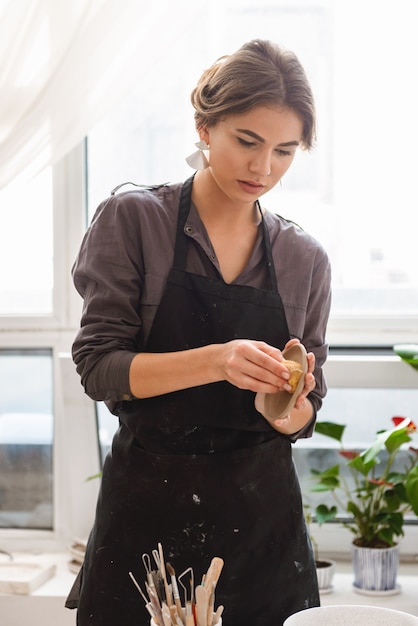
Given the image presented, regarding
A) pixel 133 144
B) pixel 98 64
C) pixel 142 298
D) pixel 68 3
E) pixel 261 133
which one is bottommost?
pixel 142 298

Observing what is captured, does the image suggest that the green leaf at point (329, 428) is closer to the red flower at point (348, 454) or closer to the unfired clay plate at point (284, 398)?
the red flower at point (348, 454)

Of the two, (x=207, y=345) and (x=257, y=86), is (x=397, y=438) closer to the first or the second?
(x=207, y=345)

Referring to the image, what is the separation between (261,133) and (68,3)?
1.16 metres

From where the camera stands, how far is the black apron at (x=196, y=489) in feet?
5.08

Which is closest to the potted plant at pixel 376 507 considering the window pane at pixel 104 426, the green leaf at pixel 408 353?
the green leaf at pixel 408 353

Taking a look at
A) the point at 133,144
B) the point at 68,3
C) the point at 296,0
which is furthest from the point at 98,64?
the point at 296,0

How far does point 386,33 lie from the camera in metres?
2.65

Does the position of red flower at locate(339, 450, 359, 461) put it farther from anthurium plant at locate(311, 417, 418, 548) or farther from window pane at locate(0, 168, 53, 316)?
window pane at locate(0, 168, 53, 316)

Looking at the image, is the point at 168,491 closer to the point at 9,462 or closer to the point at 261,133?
the point at 261,133

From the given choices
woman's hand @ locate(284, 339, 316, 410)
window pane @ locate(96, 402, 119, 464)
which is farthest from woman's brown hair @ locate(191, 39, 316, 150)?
window pane @ locate(96, 402, 119, 464)

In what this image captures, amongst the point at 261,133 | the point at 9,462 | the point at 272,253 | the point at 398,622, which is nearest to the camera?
the point at 398,622

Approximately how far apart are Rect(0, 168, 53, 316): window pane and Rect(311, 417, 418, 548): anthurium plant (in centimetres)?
102

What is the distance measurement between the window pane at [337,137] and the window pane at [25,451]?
69cm

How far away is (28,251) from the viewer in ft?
9.27
